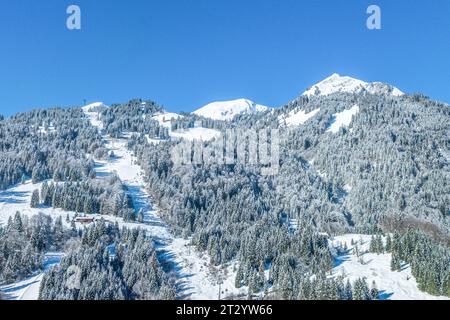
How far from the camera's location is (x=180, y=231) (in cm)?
17562

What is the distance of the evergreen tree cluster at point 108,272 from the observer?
114 metres

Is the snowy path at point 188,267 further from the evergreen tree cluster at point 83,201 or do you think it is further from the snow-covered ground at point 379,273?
the snow-covered ground at point 379,273

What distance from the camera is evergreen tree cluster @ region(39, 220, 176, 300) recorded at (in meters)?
114

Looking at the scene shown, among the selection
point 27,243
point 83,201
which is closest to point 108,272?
point 27,243

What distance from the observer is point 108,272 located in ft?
411

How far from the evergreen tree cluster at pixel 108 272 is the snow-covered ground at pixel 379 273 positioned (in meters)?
54.5

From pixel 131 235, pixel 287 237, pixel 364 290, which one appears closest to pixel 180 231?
pixel 131 235

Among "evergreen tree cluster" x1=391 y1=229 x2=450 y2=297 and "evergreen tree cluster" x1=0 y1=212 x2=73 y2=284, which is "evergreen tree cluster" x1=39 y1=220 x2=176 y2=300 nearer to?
"evergreen tree cluster" x1=0 y1=212 x2=73 y2=284

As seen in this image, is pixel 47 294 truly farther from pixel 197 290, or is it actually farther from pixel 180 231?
pixel 180 231

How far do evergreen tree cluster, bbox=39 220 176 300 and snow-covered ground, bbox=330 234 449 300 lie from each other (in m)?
54.5

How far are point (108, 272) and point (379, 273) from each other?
→ 78630 millimetres

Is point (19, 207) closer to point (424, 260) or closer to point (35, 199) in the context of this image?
point (35, 199)

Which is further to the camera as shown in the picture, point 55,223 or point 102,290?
point 55,223
